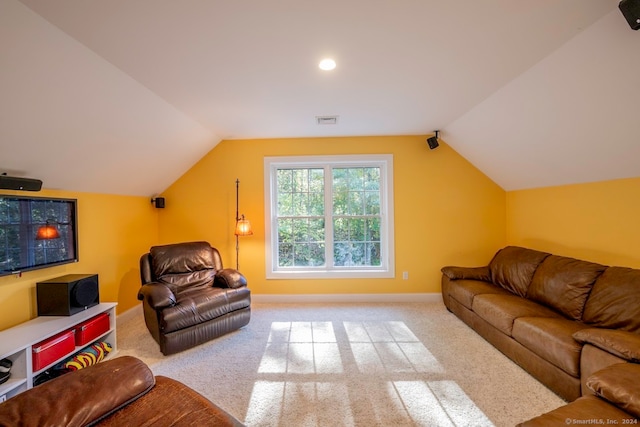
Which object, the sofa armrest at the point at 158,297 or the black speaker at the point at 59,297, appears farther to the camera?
the sofa armrest at the point at 158,297

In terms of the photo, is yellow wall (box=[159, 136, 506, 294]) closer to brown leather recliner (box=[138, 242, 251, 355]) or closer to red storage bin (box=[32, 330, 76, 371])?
brown leather recliner (box=[138, 242, 251, 355])

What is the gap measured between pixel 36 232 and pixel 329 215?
3.18m

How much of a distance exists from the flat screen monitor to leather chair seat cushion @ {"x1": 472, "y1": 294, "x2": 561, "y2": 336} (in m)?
4.21

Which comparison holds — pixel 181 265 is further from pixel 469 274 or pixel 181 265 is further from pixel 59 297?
pixel 469 274

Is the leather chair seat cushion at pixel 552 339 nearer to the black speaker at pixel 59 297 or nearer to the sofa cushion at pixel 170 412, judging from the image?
the sofa cushion at pixel 170 412

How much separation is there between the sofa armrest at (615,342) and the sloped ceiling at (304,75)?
1.52 meters

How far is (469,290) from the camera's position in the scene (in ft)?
10.1

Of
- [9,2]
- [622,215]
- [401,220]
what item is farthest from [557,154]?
[9,2]

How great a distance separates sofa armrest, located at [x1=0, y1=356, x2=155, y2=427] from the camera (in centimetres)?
106

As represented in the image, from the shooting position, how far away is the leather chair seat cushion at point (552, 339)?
1820 mm

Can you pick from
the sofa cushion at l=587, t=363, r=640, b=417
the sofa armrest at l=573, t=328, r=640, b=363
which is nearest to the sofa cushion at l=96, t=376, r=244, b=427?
the sofa cushion at l=587, t=363, r=640, b=417

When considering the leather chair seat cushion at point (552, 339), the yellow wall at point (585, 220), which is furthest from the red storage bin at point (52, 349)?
the yellow wall at point (585, 220)

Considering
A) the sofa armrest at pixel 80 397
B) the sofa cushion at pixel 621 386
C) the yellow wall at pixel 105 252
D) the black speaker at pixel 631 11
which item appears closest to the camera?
the sofa armrest at pixel 80 397

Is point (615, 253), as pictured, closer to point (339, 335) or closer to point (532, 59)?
point (532, 59)
